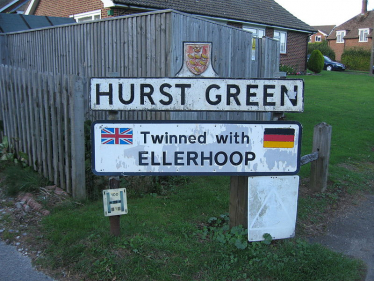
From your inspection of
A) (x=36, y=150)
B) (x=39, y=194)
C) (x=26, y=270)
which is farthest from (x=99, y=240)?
(x=36, y=150)

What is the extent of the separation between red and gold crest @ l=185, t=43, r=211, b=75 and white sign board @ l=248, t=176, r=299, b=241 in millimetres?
1428

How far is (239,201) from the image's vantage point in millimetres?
3920

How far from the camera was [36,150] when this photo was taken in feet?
18.9

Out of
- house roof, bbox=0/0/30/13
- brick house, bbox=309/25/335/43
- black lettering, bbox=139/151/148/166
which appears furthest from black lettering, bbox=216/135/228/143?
brick house, bbox=309/25/335/43

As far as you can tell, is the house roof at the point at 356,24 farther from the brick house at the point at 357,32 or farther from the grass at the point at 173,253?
the grass at the point at 173,253

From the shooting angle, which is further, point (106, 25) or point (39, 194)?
point (106, 25)

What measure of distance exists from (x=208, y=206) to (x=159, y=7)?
13177mm

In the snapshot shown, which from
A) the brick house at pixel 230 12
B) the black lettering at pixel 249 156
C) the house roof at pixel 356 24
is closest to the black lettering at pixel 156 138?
the black lettering at pixel 249 156

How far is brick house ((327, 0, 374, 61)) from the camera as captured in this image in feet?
166

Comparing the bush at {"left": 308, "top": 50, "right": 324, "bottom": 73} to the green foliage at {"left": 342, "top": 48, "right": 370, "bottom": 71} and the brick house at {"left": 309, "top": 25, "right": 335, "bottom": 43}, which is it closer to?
the green foliage at {"left": 342, "top": 48, "right": 370, "bottom": 71}

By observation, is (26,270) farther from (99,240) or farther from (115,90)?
(115,90)

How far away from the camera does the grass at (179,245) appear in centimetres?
336

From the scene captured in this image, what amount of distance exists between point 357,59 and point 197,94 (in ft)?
145

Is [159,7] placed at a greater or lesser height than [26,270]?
greater
